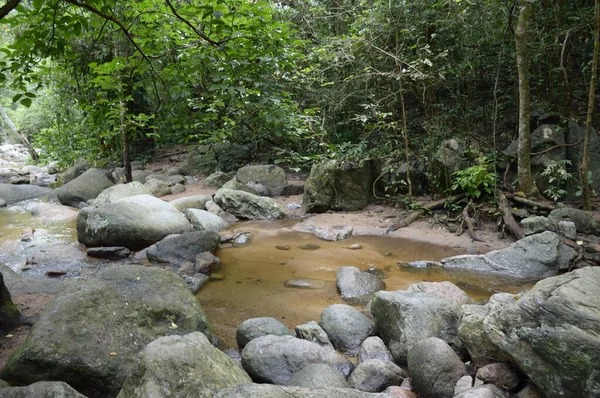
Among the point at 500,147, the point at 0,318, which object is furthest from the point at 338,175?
the point at 0,318

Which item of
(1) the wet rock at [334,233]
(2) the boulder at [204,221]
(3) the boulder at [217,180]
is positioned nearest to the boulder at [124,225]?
(2) the boulder at [204,221]

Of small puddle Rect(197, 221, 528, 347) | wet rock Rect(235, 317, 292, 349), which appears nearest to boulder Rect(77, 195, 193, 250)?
small puddle Rect(197, 221, 528, 347)

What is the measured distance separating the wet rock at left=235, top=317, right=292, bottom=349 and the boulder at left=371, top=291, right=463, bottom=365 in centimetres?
85

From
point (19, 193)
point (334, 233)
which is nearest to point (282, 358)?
point (334, 233)

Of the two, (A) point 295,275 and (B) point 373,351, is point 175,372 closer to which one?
(B) point 373,351

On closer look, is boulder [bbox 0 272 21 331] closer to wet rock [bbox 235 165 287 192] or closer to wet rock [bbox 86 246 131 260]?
wet rock [bbox 86 246 131 260]

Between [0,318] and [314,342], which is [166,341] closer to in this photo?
[314,342]

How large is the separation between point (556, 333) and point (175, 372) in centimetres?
198

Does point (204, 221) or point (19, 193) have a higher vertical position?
point (19, 193)

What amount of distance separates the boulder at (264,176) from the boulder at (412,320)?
650 cm

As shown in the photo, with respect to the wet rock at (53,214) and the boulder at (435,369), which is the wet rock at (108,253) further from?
the boulder at (435,369)

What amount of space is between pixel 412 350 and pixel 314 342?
0.81 meters

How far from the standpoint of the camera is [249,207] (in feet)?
26.3

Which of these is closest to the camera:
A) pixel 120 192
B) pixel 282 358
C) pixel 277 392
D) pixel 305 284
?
pixel 277 392
